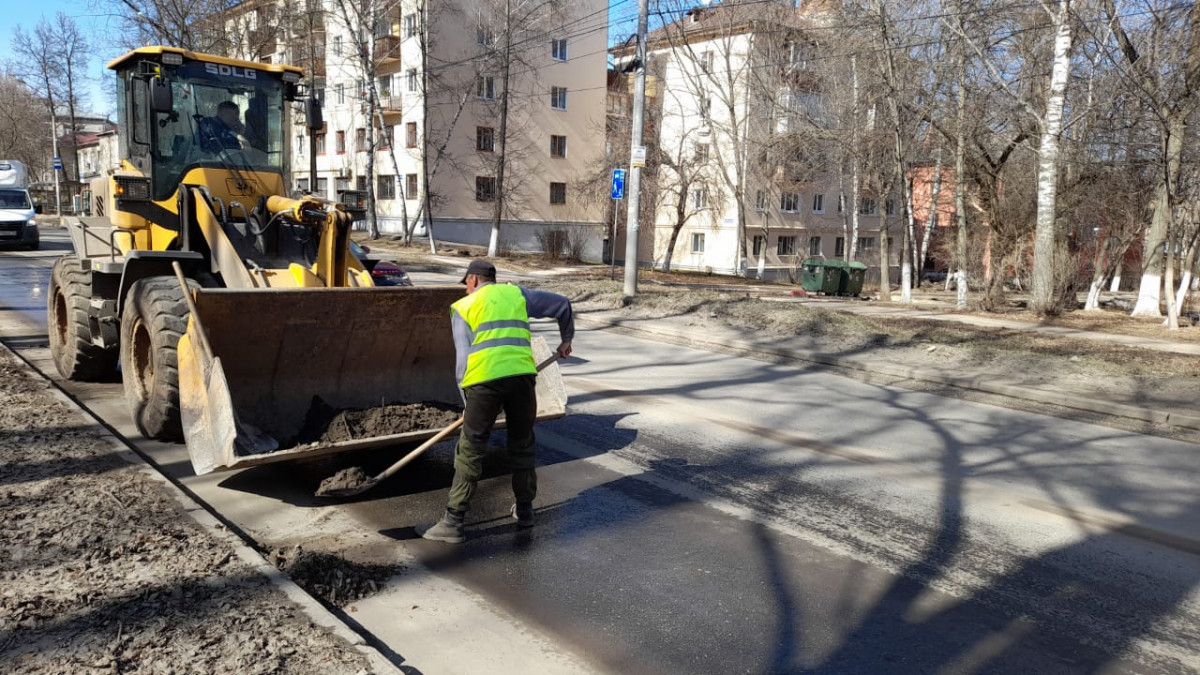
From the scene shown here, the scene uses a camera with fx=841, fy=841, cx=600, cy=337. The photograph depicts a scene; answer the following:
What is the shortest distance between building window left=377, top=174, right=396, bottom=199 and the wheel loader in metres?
36.5

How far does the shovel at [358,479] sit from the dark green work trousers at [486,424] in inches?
14.4

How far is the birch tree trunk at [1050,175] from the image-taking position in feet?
53.0

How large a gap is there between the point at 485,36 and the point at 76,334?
32.7 metres

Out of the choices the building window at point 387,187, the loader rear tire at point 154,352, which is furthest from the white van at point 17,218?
the loader rear tire at point 154,352

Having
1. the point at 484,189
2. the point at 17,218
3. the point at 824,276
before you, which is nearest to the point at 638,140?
the point at 824,276

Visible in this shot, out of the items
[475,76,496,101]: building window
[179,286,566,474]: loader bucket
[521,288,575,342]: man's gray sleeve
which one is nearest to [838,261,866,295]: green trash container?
[475,76,496,101]: building window

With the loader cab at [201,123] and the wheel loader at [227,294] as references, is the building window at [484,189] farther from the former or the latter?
the loader cab at [201,123]

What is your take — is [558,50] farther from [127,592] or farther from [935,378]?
[127,592]

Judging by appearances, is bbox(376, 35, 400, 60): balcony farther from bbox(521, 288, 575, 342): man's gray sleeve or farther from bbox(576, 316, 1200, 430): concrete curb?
bbox(521, 288, 575, 342): man's gray sleeve

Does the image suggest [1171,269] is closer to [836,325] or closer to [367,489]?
[836,325]

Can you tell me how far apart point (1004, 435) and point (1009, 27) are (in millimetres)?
16290

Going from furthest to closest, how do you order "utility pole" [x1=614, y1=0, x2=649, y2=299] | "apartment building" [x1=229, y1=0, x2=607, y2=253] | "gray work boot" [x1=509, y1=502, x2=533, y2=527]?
"apartment building" [x1=229, y1=0, x2=607, y2=253]
"utility pole" [x1=614, y1=0, x2=649, y2=299]
"gray work boot" [x1=509, y1=502, x2=533, y2=527]

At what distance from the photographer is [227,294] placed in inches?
219

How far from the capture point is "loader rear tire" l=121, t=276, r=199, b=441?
5887 mm
